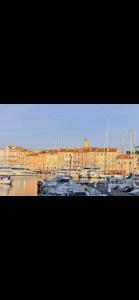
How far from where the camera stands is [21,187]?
11.1 ft

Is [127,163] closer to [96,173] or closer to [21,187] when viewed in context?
[96,173]

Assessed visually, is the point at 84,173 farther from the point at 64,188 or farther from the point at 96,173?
the point at 64,188

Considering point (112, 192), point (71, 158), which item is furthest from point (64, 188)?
point (112, 192)

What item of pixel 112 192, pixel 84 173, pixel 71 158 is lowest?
pixel 112 192

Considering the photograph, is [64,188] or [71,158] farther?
[71,158]

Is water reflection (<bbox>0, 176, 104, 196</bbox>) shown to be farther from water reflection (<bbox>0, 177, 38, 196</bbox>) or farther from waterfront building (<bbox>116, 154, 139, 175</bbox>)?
waterfront building (<bbox>116, 154, 139, 175</bbox>)

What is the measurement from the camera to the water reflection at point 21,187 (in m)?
3.30

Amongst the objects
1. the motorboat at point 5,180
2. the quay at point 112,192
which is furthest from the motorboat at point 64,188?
the motorboat at point 5,180

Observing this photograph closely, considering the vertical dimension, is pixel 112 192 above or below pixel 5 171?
below

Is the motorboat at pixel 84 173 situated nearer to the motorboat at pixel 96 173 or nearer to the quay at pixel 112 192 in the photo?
the motorboat at pixel 96 173

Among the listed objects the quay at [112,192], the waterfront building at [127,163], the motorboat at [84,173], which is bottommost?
the quay at [112,192]

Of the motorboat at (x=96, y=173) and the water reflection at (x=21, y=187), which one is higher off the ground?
the motorboat at (x=96, y=173)
